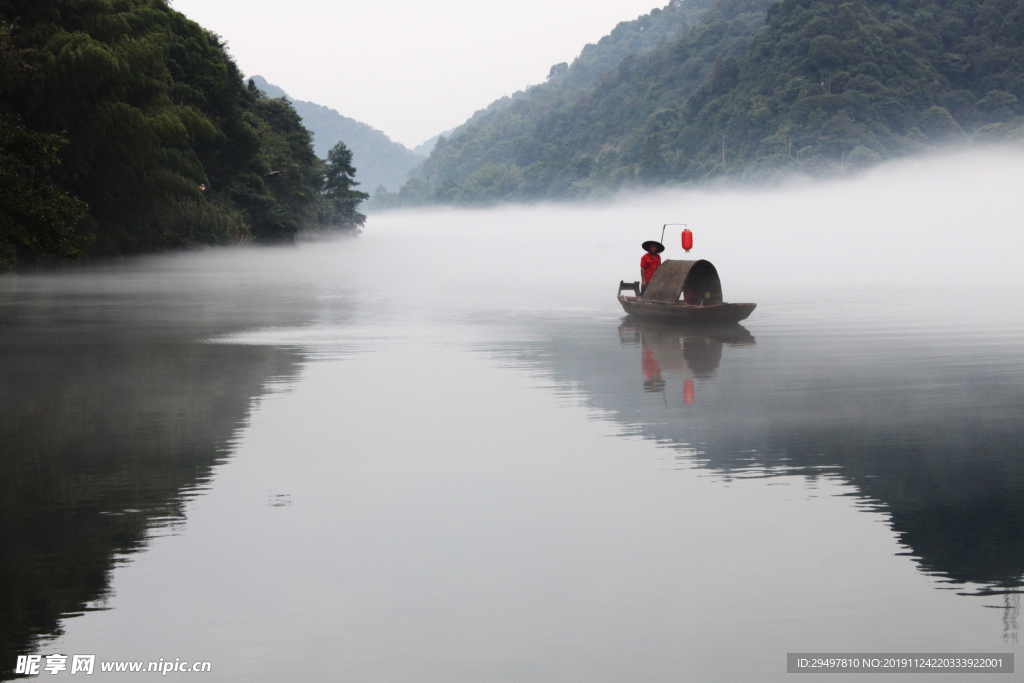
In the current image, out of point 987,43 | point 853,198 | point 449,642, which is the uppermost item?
point 987,43

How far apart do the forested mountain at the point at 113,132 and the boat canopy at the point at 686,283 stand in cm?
1300

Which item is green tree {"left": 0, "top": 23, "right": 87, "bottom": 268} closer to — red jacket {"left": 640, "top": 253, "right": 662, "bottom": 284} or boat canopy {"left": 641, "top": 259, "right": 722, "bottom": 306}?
boat canopy {"left": 641, "top": 259, "right": 722, "bottom": 306}

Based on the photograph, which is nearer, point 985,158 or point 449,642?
point 449,642

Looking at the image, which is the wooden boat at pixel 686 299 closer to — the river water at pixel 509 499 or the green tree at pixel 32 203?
the river water at pixel 509 499

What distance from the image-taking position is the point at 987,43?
5866 inches

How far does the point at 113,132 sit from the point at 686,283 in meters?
27.6

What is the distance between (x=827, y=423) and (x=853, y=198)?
396 feet

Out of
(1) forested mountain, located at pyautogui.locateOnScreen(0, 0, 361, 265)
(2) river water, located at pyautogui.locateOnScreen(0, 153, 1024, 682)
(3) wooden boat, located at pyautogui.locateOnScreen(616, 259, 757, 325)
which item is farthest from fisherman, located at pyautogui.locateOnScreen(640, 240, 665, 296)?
(1) forested mountain, located at pyautogui.locateOnScreen(0, 0, 361, 265)

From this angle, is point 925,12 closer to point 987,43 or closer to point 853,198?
point 987,43

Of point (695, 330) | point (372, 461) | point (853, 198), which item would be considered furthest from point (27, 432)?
point (853, 198)

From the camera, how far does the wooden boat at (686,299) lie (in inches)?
928

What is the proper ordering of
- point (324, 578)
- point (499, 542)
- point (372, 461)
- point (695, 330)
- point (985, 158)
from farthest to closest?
point (985, 158)
point (695, 330)
point (372, 461)
point (499, 542)
point (324, 578)

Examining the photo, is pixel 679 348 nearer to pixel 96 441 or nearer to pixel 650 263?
pixel 650 263

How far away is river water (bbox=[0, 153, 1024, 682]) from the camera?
19.6 feet
